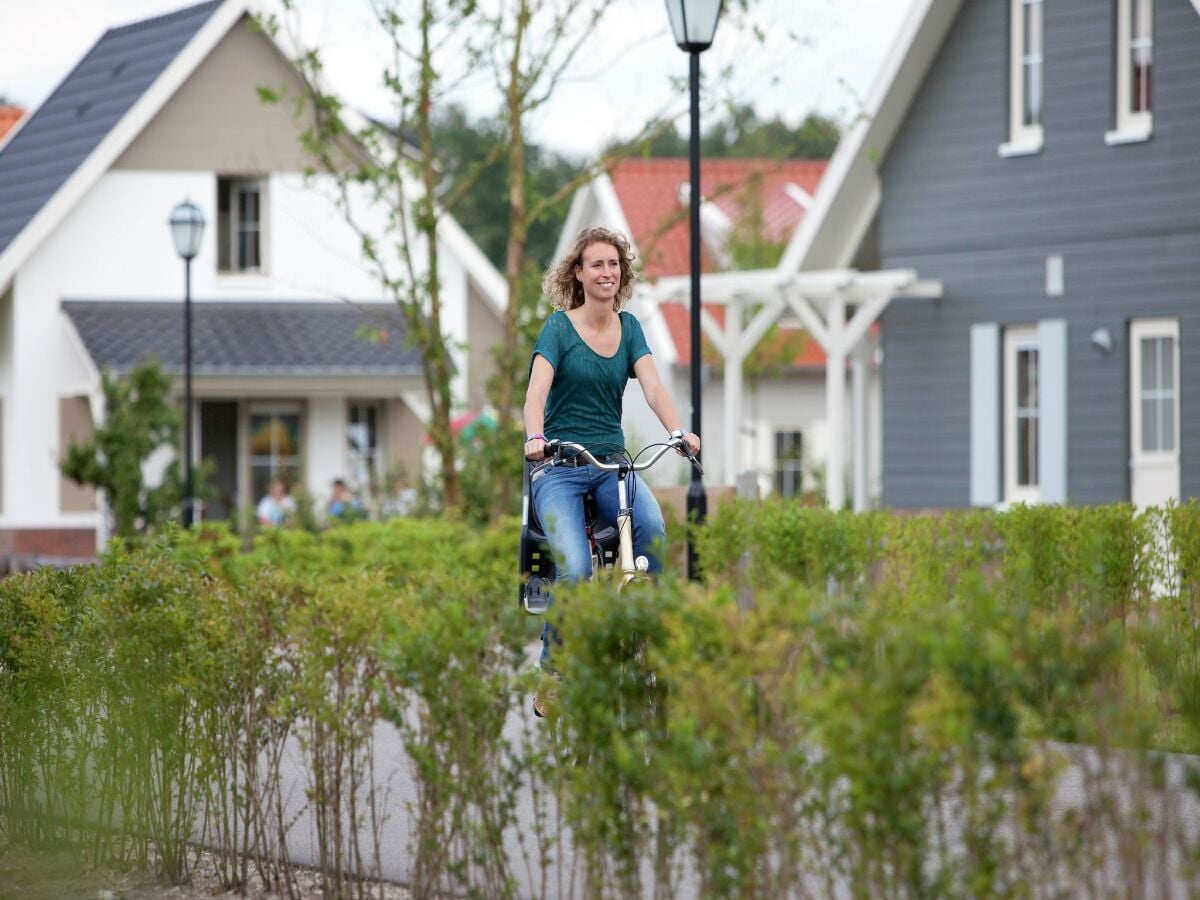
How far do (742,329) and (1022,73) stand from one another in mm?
11882

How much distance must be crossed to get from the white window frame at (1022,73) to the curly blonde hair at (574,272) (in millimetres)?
12484

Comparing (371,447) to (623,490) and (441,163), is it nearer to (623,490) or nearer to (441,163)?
(441,163)

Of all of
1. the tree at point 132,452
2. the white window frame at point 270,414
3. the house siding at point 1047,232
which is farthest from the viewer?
the white window frame at point 270,414

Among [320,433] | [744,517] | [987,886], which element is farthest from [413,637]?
[320,433]

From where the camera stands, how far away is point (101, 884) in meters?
6.53

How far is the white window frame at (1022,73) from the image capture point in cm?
1942

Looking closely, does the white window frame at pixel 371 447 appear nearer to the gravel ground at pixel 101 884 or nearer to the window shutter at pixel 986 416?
the window shutter at pixel 986 416

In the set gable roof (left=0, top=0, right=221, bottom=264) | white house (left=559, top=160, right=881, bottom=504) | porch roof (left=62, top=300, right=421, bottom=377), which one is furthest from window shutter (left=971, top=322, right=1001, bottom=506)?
gable roof (left=0, top=0, right=221, bottom=264)

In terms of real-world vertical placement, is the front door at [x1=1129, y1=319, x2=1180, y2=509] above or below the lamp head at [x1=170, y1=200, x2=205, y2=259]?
below

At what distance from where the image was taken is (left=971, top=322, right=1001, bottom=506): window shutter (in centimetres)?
1986

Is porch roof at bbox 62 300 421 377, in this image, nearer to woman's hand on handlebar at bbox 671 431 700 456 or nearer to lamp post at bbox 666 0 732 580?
lamp post at bbox 666 0 732 580

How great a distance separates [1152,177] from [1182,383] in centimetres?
209

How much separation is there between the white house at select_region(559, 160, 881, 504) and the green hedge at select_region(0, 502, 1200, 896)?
76.3ft

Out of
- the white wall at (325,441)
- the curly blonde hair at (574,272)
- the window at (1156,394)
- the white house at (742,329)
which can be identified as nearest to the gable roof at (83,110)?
the white wall at (325,441)
